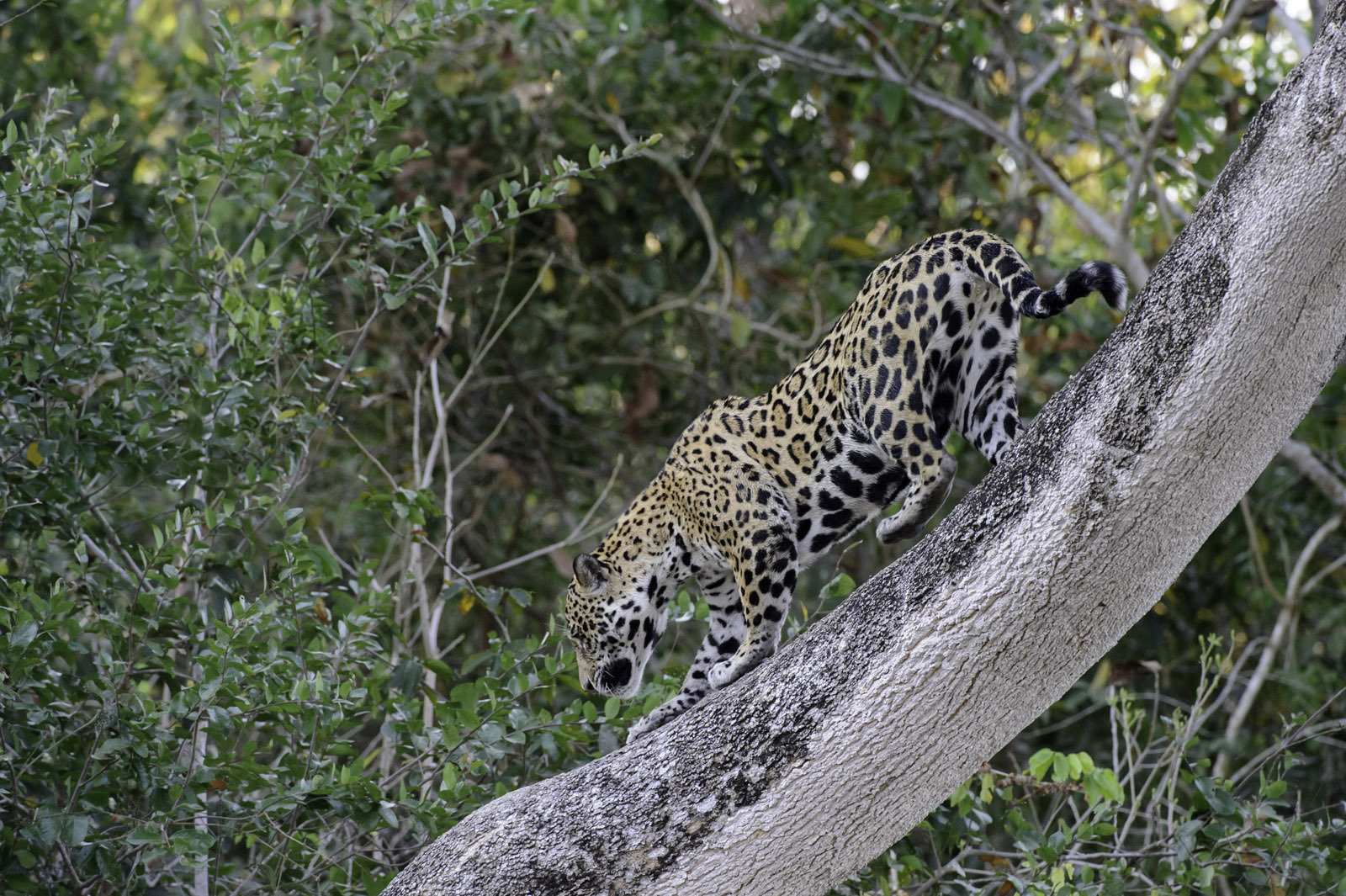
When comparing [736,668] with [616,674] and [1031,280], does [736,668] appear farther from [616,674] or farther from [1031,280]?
[1031,280]

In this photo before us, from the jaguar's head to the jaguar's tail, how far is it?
1923 mm

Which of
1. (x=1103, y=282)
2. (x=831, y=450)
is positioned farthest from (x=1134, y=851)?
(x=1103, y=282)

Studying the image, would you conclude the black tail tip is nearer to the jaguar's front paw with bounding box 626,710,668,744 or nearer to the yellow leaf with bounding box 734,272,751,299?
the jaguar's front paw with bounding box 626,710,668,744

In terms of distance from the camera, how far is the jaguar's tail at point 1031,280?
3705 millimetres

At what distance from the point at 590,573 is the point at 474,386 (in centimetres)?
391

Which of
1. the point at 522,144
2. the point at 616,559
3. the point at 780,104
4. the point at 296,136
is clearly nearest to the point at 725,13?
the point at 780,104

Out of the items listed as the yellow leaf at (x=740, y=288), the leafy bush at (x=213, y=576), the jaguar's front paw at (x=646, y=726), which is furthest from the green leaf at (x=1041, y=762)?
the yellow leaf at (x=740, y=288)

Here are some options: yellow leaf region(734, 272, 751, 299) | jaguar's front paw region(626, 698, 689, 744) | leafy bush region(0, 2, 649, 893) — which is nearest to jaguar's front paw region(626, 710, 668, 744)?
jaguar's front paw region(626, 698, 689, 744)

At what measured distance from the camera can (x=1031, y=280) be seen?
4059mm

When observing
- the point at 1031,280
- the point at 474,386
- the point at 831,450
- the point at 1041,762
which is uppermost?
the point at 1031,280

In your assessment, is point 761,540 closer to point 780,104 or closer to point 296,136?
point 296,136

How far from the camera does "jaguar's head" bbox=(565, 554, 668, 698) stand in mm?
5461

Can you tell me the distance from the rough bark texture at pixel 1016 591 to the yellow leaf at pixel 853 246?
5.25m

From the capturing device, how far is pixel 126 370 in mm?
5750
